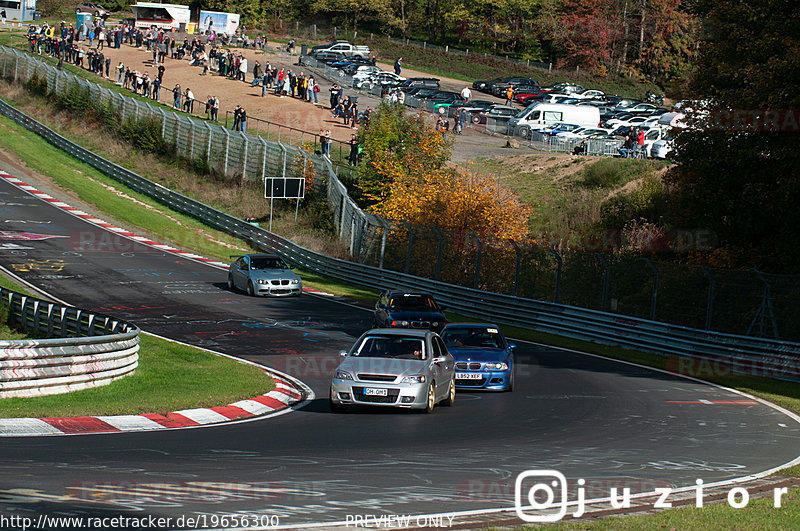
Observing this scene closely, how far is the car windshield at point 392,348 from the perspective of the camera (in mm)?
15454

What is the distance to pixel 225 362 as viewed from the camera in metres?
19.9

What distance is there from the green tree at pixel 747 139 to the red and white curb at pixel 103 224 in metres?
13.6

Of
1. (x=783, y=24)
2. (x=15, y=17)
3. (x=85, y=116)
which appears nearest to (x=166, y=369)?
(x=783, y=24)

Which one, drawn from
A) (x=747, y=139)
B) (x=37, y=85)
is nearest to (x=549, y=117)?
(x=37, y=85)

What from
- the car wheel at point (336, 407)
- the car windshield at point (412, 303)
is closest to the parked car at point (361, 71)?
the car windshield at point (412, 303)

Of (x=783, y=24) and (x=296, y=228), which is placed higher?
(x=783, y=24)

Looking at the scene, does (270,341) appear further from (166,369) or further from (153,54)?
(153,54)

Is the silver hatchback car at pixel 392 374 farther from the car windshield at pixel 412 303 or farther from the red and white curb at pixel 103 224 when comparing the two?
the red and white curb at pixel 103 224

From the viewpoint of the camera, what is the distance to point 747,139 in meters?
28.4

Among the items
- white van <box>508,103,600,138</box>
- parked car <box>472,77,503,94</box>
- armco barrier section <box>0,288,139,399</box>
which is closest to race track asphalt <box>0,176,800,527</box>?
armco barrier section <box>0,288,139,399</box>

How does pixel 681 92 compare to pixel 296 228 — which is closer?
pixel 681 92

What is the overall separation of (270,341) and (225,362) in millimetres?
4113

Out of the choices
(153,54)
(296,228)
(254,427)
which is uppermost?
(153,54)

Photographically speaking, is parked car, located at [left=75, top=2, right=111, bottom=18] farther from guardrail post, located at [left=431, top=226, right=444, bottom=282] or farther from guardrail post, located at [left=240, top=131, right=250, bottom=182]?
guardrail post, located at [left=431, top=226, right=444, bottom=282]
